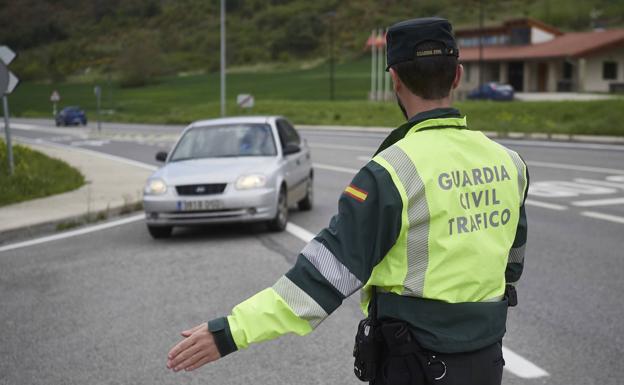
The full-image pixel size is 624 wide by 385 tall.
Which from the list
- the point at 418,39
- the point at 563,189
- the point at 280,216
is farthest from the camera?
the point at 563,189

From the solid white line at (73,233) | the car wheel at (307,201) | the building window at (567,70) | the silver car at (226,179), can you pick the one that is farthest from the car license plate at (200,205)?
the building window at (567,70)

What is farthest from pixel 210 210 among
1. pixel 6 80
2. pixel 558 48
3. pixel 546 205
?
pixel 558 48

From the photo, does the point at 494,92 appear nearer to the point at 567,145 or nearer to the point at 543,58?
the point at 543,58

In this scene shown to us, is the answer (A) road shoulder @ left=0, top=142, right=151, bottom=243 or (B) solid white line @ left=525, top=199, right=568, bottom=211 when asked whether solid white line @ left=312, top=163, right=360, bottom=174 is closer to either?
(A) road shoulder @ left=0, top=142, right=151, bottom=243

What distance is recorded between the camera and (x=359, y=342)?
2.48 meters

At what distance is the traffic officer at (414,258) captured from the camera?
2.33 m

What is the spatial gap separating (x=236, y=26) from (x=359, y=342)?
189 meters

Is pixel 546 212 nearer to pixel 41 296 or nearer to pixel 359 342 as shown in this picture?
pixel 41 296

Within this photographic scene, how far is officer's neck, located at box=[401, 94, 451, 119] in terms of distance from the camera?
2479 mm

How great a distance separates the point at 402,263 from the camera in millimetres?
2379

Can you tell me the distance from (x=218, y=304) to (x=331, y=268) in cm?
458

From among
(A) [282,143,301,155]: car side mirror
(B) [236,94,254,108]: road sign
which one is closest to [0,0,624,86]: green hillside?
(B) [236,94,254,108]: road sign

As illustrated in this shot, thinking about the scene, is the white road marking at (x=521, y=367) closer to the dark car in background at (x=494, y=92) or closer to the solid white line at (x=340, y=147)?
the solid white line at (x=340, y=147)

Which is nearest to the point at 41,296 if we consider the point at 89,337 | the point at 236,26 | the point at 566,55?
the point at 89,337
